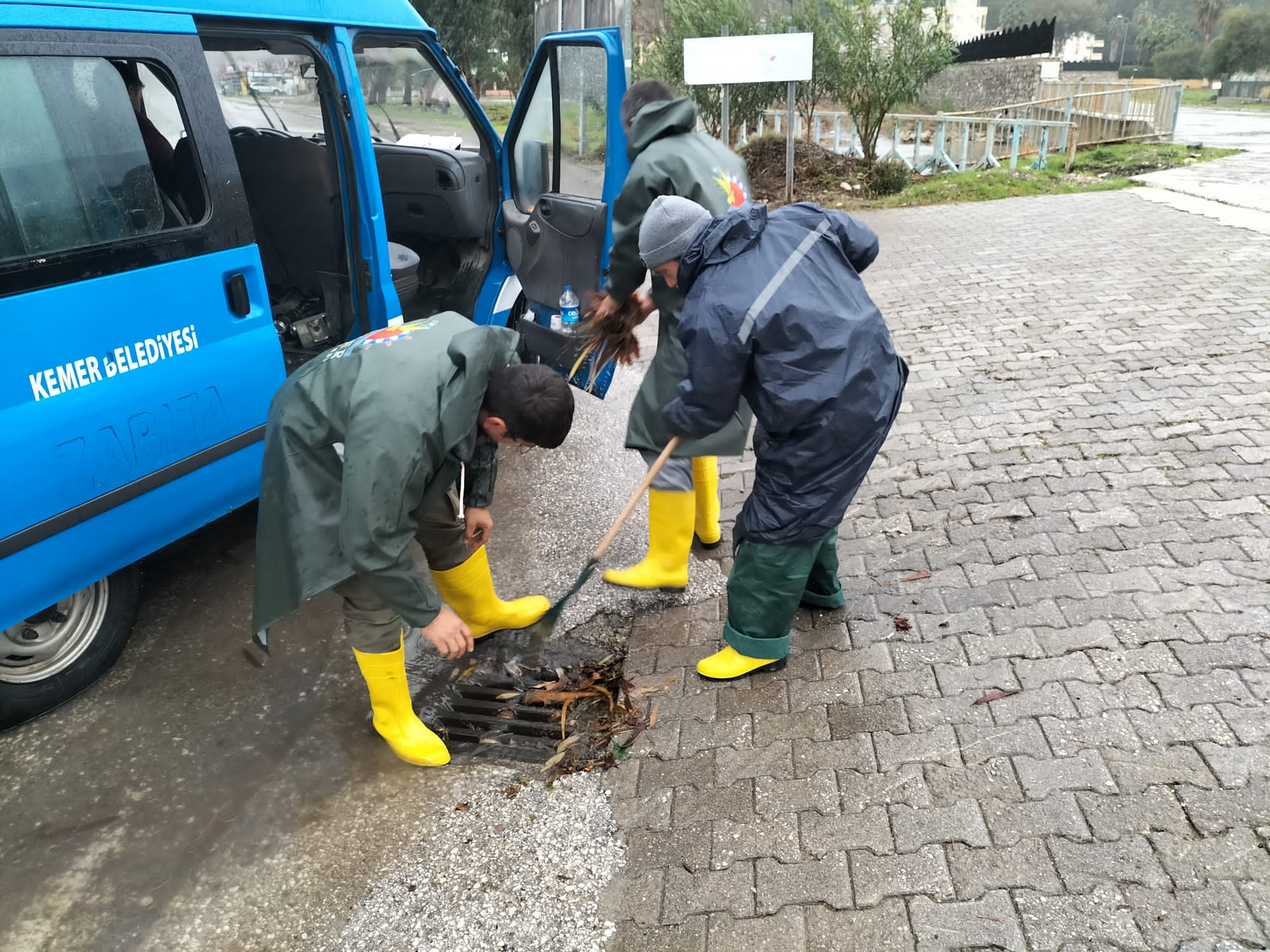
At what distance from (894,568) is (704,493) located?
83 cm

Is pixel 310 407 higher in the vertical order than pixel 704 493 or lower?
higher

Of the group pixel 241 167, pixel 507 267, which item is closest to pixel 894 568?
pixel 507 267

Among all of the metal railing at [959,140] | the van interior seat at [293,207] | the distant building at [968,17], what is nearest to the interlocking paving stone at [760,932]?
the van interior seat at [293,207]

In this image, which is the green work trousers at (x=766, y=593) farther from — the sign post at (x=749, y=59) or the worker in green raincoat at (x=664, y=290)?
the sign post at (x=749, y=59)

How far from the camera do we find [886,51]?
40.0 feet

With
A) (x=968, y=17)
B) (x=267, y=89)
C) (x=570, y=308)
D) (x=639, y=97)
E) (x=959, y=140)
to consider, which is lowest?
(x=959, y=140)

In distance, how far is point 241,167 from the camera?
4.27 metres

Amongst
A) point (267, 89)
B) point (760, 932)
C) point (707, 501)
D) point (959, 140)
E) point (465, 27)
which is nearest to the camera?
point (760, 932)

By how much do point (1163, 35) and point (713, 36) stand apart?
250ft

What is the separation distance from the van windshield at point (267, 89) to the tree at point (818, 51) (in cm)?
963

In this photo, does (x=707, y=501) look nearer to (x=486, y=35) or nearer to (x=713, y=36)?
(x=713, y=36)

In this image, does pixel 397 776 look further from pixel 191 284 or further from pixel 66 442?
pixel 191 284

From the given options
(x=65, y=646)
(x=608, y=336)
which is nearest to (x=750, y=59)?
(x=608, y=336)

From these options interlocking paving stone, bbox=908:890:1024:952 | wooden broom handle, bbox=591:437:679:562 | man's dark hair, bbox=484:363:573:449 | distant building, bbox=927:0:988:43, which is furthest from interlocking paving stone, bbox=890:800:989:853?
distant building, bbox=927:0:988:43
